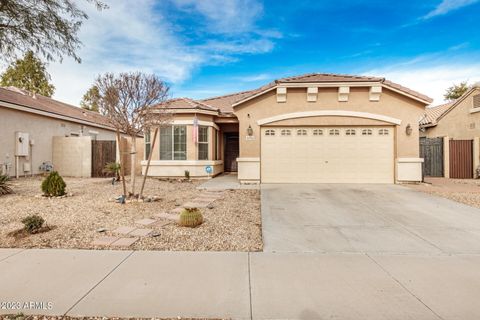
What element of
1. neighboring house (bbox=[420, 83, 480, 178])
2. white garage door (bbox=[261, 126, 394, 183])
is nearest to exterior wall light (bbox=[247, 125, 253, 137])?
white garage door (bbox=[261, 126, 394, 183])

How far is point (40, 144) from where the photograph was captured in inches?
588

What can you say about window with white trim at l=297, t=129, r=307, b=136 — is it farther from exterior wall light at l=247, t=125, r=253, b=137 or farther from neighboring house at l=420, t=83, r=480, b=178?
neighboring house at l=420, t=83, r=480, b=178

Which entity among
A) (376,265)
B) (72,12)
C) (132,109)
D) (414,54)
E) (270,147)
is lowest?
(376,265)

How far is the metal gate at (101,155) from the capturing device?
1498cm

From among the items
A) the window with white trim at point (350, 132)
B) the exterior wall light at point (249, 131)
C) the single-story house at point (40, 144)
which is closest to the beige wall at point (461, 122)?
the window with white trim at point (350, 132)

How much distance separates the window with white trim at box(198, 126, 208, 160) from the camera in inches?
544

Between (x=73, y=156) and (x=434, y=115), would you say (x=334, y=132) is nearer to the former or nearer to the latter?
(x=434, y=115)

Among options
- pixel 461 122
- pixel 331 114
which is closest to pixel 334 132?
pixel 331 114

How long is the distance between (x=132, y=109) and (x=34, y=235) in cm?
396

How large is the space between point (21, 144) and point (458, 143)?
23.4 metres

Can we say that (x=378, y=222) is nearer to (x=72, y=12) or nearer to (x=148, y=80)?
(x=148, y=80)

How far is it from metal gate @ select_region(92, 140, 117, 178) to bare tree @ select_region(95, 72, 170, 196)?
796 centimetres

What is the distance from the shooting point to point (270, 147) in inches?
492

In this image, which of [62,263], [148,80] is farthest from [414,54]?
[62,263]
